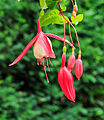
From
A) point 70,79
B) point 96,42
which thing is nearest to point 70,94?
point 70,79

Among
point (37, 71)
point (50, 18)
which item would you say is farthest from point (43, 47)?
point (37, 71)

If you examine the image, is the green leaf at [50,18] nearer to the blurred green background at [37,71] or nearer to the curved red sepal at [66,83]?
the curved red sepal at [66,83]

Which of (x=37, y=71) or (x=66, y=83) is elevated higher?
(x=66, y=83)

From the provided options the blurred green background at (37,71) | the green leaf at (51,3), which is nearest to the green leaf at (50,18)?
the green leaf at (51,3)

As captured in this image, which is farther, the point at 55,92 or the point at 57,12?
the point at 55,92

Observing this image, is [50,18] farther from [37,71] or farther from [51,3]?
[37,71]

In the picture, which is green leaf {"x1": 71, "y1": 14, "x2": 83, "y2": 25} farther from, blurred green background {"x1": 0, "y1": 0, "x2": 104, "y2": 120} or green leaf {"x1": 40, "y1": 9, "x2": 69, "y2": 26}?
blurred green background {"x1": 0, "y1": 0, "x2": 104, "y2": 120}

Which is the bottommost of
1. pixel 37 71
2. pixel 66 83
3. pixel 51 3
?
pixel 37 71

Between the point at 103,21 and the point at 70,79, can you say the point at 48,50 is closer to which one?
the point at 70,79
